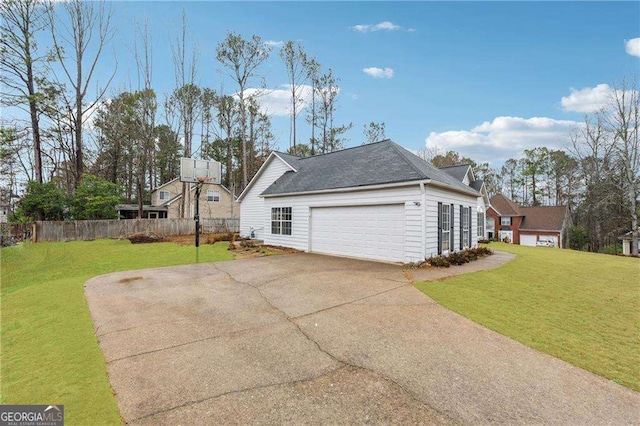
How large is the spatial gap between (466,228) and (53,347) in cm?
1351

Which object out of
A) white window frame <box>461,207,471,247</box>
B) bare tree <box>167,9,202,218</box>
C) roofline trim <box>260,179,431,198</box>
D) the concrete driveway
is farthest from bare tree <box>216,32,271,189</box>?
the concrete driveway

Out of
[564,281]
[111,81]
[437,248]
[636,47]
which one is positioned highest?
[111,81]

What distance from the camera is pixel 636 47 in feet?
40.3

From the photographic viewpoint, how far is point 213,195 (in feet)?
102

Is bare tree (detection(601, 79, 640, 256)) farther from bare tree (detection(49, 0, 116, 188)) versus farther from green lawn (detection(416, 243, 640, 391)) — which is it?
bare tree (detection(49, 0, 116, 188))

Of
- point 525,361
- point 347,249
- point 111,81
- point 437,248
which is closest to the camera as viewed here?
point 525,361

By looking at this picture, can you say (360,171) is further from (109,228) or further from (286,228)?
(109,228)

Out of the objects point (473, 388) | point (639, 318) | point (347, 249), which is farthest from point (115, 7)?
point (639, 318)

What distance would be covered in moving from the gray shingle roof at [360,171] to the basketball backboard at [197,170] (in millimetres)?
2816

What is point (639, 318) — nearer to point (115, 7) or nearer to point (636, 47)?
point (636, 47)

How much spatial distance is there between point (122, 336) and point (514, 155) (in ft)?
170

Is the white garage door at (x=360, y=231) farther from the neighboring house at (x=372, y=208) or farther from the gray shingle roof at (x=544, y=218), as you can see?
the gray shingle roof at (x=544, y=218)

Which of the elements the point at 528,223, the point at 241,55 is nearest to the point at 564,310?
the point at 241,55

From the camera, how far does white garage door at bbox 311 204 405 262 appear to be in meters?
9.34
